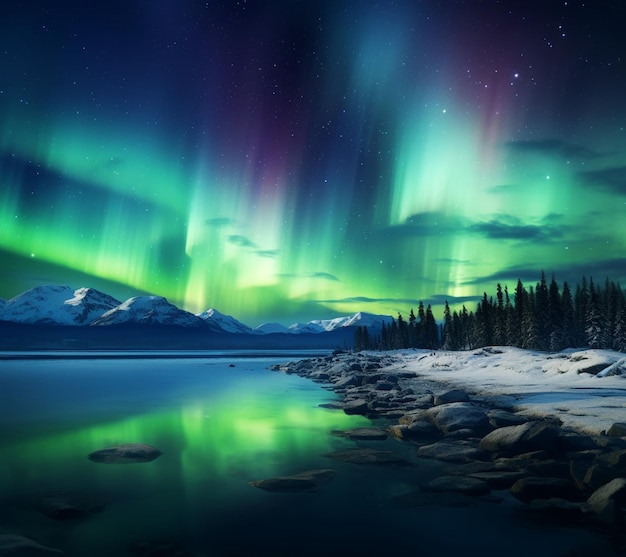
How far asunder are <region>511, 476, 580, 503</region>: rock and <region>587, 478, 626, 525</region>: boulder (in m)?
0.91

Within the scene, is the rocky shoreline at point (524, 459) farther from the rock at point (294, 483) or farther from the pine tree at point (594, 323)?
the pine tree at point (594, 323)

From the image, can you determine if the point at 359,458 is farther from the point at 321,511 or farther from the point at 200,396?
the point at 200,396

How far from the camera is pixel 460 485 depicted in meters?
12.6

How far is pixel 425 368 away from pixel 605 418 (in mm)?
43907

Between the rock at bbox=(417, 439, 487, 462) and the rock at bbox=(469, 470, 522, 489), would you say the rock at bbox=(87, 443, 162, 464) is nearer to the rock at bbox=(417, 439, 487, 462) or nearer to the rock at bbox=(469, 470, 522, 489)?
the rock at bbox=(417, 439, 487, 462)

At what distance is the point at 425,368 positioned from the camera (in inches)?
2446

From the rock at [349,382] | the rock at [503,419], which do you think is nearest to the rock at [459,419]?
the rock at [503,419]

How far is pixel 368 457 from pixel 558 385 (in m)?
21.5

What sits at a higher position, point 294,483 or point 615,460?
point 615,460

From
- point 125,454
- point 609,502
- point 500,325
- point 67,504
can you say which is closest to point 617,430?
point 609,502

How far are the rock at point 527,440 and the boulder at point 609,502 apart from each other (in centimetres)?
441

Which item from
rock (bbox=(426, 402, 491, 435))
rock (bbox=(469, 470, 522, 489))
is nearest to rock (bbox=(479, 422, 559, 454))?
rock (bbox=(469, 470, 522, 489))

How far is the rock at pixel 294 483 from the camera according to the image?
1338 cm

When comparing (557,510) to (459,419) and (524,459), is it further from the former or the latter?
(459,419)
